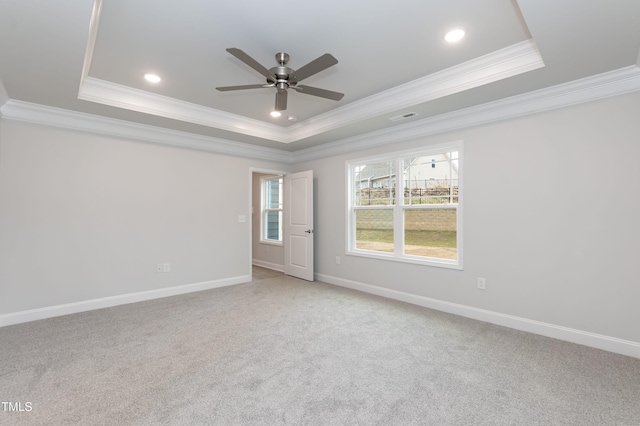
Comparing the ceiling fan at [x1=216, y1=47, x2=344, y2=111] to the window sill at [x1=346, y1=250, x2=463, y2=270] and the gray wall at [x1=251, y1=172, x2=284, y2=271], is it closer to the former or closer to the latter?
the window sill at [x1=346, y1=250, x2=463, y2=270]

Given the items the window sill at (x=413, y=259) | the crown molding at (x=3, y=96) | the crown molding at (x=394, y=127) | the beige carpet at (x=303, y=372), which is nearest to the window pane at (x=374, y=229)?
the window sill at (x=413, y=259)

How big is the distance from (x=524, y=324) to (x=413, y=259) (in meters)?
1.43

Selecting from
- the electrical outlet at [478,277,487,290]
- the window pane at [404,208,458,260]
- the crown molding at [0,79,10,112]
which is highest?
the crown molding at [0,79,10,112]

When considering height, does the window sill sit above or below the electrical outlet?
above

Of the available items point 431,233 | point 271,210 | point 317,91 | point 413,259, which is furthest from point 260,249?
point 317,91

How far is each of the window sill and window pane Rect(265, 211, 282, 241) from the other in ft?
7.93

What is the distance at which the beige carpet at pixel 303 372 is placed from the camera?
1.83m

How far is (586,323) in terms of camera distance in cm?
279

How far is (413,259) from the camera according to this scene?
4109mm

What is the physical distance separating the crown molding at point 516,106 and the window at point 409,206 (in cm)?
26

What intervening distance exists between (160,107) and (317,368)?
142 inches

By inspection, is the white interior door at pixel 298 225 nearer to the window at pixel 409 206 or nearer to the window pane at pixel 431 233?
the window at pixel 409 206

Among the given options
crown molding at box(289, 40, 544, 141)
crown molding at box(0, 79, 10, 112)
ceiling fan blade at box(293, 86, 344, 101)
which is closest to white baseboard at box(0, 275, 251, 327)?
crown molding at box(0, 79, 10, 112)

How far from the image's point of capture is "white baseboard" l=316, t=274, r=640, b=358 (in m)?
2.62
